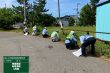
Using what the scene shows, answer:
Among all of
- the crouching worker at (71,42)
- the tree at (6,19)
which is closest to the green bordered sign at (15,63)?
the crouching worker at (71,42)

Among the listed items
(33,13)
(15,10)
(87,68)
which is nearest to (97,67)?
(87,68)

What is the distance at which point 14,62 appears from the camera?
28.5ft

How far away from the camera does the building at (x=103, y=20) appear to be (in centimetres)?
2302

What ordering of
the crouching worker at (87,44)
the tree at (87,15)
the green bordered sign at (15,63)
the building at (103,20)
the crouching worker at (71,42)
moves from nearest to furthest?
1. the green bordered sign at (15,63)
2. the crouching worker at (87,44)
3. the crouching worker at (71,42)
4. the building at (103,20)
5. the tree at (87,15)

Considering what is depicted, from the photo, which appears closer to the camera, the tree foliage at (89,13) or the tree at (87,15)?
the tree foliage at (89,13)

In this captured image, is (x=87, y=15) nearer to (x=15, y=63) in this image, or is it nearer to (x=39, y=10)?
(x=39, y=10)

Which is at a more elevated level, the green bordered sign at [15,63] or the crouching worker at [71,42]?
the green bordered sign at [15,63]

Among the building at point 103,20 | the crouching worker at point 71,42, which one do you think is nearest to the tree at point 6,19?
the building at point 103,20

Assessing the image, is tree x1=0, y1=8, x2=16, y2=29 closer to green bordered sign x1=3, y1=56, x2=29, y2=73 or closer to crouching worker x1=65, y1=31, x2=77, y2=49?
crouching worker x1=65, y1=31, x2=77, y2=49

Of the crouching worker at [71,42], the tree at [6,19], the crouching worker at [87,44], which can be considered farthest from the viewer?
the tree at [6,19]

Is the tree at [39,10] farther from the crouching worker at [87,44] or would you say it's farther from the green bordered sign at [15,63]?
the green bordered sign at [15,63]

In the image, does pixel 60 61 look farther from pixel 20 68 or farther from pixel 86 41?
pixel 20 68

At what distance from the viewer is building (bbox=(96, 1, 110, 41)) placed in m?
23.0

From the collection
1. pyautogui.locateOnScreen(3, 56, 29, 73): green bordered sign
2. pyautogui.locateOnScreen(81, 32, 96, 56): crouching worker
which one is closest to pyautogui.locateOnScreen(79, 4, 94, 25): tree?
pyautogui.locateOnScreen(81, 32, 96, 56): crouching worker
